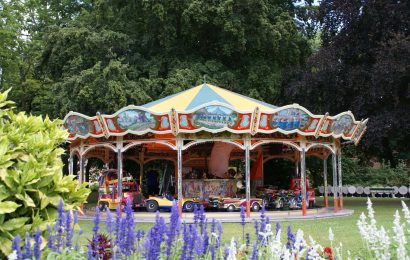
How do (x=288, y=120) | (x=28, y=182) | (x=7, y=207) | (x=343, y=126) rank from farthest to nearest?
(x=343, y=126), (x=288, y=120), (x=28, y=182), (x=7, y=207)

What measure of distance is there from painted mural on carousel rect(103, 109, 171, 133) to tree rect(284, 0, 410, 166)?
8.91 meters

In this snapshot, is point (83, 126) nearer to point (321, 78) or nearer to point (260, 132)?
point (260, 132)

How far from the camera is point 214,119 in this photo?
15.6 meters

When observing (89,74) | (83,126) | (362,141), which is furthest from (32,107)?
(362,141)

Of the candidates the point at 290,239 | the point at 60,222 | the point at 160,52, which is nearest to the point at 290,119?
the point at 160,52

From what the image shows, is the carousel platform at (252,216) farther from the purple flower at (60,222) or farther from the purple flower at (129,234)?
the purple flower at (129,234)

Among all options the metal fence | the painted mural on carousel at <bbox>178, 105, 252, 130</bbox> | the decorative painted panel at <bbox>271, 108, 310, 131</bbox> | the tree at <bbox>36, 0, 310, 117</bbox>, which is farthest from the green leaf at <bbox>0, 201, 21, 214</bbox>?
the metal fence

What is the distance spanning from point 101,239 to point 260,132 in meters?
11.3

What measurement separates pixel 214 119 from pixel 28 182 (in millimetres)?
10923

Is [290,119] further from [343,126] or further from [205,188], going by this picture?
[205,188]

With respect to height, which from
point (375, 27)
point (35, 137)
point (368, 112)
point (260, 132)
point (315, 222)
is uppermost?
point (375, 27)

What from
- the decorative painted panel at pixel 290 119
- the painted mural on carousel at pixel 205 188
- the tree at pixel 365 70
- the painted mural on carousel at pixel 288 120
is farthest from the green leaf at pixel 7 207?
the tree at pixel 365 70

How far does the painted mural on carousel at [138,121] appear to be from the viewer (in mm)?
15727

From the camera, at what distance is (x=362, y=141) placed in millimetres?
23141
